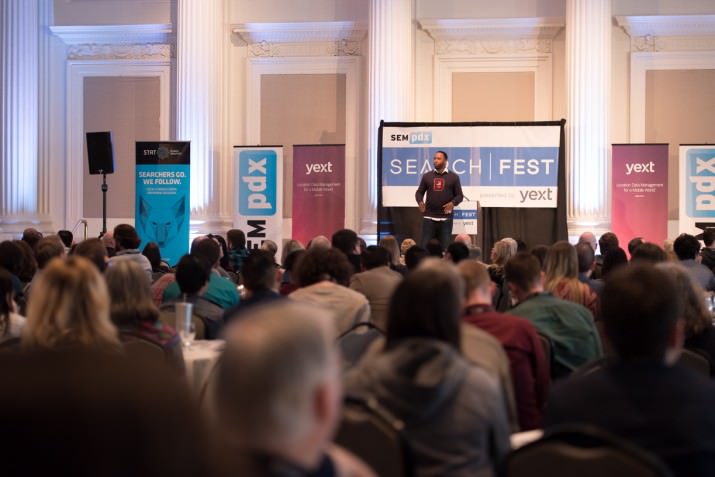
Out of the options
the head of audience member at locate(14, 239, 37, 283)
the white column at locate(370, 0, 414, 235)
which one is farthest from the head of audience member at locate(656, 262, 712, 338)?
the white column at locate(370, 0, 414, 235)

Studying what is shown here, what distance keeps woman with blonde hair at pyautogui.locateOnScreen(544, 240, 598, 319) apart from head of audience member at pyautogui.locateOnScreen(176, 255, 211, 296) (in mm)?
1833

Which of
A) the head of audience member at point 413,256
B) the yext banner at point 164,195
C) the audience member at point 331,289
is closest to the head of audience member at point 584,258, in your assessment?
the head of audience member at point 413,256

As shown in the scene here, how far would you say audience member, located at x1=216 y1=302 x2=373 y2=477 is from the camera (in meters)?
1.23

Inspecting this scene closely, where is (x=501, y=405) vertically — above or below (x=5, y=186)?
below

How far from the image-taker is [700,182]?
38.3 feet

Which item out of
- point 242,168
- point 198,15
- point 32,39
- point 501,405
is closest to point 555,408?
point 501,405

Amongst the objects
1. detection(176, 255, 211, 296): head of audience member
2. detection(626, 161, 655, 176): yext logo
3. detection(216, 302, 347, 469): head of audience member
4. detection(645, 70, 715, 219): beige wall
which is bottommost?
detection(176, 255, 211, 296): head of audience member

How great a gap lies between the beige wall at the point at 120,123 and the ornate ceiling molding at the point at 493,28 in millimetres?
4163

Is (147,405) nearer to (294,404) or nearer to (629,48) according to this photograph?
(294,404)

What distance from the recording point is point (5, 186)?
13.4 metres

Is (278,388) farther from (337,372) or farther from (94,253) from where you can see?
(94,253)

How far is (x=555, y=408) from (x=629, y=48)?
11.9 m

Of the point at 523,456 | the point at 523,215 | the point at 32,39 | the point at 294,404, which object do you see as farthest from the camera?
the point at 32,39

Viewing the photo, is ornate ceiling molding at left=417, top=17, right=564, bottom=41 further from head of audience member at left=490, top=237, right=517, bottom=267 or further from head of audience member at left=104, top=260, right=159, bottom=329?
head of audience member at left=104, top=260, right=159, bottom=329
